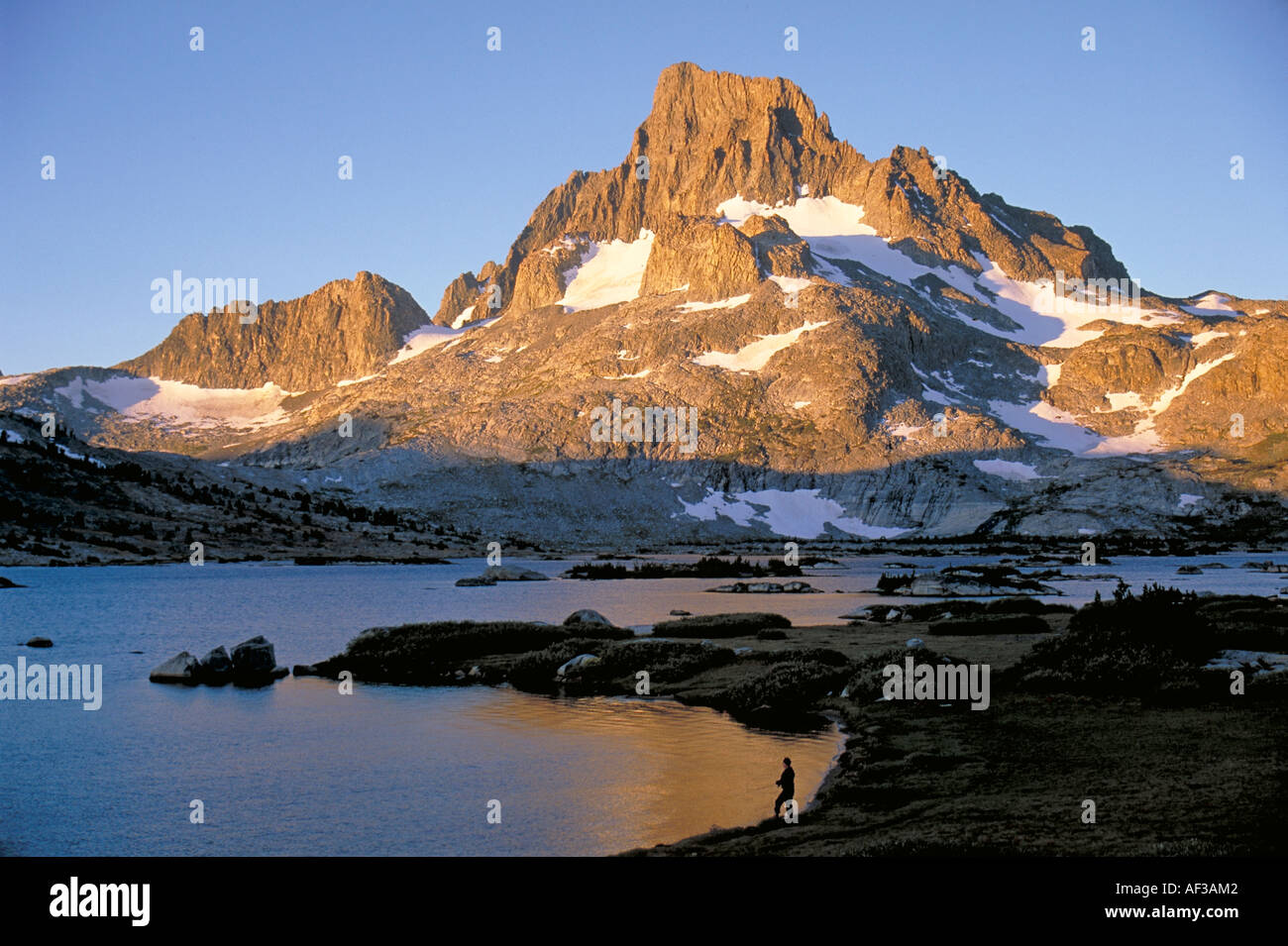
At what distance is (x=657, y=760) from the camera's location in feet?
94.9

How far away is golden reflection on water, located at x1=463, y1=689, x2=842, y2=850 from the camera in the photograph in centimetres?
2345

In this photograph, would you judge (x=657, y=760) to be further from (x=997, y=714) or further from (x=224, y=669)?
(x=224, y=669)

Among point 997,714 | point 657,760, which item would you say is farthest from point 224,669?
point 997,714

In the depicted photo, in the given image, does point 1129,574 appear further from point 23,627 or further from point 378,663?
point 23,627

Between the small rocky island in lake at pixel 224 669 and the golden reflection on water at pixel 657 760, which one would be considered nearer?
the golden reflection on water at pixel 657 760

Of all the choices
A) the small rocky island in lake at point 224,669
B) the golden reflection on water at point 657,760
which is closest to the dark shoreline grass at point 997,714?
the golden reflection on water at point 657,760

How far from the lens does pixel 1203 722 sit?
27844 millimetres

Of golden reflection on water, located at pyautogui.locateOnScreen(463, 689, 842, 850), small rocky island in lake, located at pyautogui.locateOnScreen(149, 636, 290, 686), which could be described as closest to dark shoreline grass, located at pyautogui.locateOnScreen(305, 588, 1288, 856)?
golden reflection on water, located at pyautogui.locateOnScreen(463, 689, 842, 850)

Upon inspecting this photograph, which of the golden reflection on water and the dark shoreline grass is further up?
the dark shoreline grass

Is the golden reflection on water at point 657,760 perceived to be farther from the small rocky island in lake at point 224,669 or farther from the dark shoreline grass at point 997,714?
the small rocky island in lake at point 224,669

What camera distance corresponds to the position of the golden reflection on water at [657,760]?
23.5 metres

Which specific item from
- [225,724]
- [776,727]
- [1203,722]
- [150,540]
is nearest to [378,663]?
[225,724]

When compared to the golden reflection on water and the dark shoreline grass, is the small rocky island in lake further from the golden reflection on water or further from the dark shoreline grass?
the golden reflection on water
